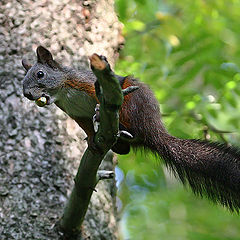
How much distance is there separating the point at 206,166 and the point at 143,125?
48 centimetres

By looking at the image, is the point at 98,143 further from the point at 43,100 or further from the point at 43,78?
the point at 43,78

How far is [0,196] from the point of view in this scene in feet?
9.98

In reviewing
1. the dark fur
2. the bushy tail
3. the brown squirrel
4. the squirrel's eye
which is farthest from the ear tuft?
the bushy tail

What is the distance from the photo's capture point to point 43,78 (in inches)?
117

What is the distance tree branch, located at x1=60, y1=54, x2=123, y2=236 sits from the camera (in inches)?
76.6

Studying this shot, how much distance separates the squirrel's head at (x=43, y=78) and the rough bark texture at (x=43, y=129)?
39 cm

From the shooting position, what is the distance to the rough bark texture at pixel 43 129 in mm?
3025

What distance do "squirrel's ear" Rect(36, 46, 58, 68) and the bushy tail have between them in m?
0.82

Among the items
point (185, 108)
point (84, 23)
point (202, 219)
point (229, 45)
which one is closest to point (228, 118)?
point (185, 108)

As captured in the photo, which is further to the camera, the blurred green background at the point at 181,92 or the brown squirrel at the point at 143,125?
the blurred green background at the point at 181,92

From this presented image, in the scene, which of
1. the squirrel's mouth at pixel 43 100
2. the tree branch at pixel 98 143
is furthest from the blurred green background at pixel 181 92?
the tree branch at pixel 98 143

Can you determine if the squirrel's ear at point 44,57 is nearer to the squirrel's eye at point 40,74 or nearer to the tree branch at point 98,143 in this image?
the squirrel's eye at point 40,74

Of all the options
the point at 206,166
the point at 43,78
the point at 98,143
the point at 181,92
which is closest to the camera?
the point at 98,143

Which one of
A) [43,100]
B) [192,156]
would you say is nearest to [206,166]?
[192,156]
